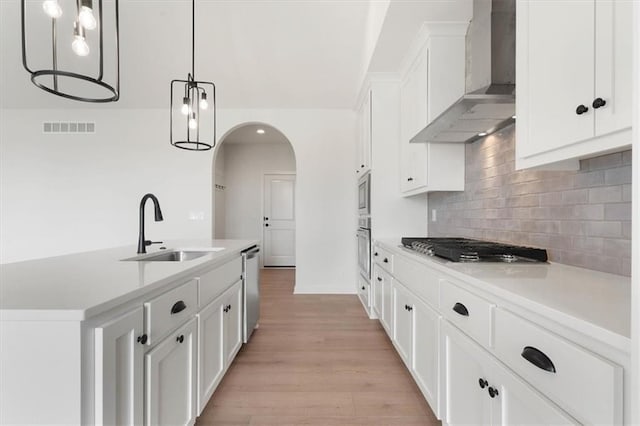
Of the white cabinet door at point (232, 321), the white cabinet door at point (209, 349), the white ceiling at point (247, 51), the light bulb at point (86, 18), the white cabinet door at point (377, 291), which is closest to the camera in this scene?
the light bulb at point (86, 18)

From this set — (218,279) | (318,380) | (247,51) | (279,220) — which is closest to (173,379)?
(218,279)

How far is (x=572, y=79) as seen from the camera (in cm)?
104

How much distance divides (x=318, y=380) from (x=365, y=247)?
1762 mm

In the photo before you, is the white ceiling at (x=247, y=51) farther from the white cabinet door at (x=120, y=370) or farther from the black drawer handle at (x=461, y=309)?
the white cabinet door at (x=120, y=370)

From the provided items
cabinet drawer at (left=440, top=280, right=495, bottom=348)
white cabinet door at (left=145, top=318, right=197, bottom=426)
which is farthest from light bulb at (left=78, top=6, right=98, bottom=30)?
cabinet drawer at (left=440, top=280, right=495, bottom=348)

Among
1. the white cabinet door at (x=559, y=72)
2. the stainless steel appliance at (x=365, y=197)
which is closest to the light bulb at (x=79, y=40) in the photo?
the white cabinet door at (x=559, y=72)

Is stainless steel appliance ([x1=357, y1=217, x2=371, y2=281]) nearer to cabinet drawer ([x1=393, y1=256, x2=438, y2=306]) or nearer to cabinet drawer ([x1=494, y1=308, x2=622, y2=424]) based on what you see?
cabinet drawer ([x1=393, y1=256, x2=438, y2=306])

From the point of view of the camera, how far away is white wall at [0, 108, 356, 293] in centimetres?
463

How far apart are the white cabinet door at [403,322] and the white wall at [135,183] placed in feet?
7.26

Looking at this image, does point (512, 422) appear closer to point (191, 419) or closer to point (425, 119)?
point (191, 419)

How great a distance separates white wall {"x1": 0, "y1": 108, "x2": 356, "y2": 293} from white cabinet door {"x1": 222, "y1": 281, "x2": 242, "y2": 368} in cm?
228

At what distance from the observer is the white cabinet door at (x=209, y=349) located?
1.57 meters

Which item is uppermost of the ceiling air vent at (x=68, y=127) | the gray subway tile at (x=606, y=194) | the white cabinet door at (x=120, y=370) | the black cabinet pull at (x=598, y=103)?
the ceiling air vent at (x=68, y=127)

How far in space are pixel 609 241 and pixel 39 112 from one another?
656 cm
